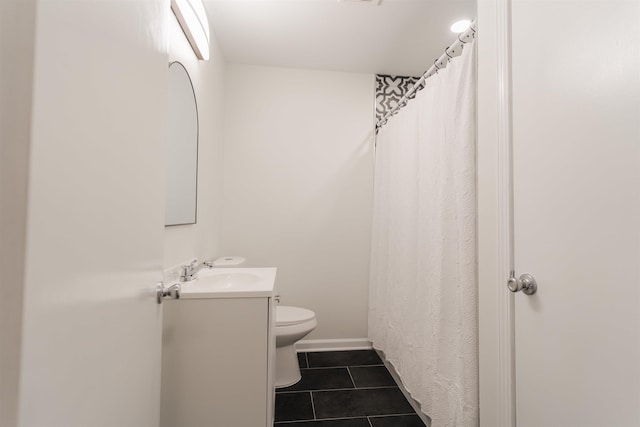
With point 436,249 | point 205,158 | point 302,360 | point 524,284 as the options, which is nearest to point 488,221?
point 524,284

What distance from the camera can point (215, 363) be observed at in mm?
1153

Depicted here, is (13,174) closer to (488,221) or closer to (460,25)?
(488,221)

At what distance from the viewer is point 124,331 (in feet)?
2.20

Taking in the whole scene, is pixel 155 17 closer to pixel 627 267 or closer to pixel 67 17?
pixel 67 17

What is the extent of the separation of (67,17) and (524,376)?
1358 millimetres

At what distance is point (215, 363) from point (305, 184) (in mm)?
1666

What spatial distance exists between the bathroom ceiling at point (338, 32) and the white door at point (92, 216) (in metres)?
1.29

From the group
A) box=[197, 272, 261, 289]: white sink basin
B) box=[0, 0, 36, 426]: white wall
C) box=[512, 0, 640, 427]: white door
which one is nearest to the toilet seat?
box=[197, 272, 261, 289]: white sink basin

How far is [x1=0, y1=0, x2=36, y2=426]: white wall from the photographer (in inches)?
14.7

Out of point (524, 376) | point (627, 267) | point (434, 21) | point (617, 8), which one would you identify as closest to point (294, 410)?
point (524, 376)

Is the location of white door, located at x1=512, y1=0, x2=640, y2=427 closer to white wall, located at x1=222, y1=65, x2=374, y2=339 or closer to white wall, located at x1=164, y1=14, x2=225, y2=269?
white wall, located at x1=164, y1=14, x2=225, y2=269

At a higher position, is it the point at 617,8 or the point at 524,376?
the point at 617,8

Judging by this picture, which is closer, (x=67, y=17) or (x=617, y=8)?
(x=67, y=17)

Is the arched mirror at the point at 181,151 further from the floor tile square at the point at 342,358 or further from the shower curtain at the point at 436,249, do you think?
the floor tile square at the point at 342,358
